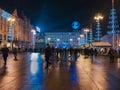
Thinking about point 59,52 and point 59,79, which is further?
point 59,52

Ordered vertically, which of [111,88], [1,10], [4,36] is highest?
[1,10]

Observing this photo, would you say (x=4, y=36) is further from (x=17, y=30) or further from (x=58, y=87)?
(x=58, y=87)

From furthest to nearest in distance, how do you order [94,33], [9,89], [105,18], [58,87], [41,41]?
[94,33] → [105,18] → [41,41] → [58,87] → [9,89]

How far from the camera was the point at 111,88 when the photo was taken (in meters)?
12.1

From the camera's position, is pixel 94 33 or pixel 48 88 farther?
pixel 94 33

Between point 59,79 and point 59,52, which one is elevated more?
point 59,52

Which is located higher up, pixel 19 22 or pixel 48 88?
pixel 19 22

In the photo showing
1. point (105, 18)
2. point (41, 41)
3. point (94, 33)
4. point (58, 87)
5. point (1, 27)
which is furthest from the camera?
point (94, 33)

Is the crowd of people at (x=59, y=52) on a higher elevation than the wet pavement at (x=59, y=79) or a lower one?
higher

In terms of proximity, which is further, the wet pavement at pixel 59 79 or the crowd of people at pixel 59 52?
the crowd of people at pixel 59 52

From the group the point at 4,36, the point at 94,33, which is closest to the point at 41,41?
the point at 4,36

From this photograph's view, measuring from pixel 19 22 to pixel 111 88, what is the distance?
10601cm

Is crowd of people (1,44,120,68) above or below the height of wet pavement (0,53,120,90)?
above

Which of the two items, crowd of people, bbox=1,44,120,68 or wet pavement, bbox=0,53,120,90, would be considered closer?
wet pavement, bbox=0,53,120,90
